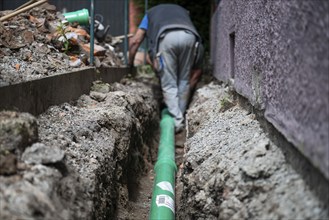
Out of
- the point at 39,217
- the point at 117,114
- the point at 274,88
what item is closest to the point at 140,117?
the point at 117,114

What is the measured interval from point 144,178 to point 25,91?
6.25 feet

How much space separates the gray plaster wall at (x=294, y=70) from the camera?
4.75 feet

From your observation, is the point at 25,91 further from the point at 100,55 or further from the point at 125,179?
the point at 100,55

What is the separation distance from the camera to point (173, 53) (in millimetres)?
5730

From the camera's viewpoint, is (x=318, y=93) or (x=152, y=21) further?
(x=152, y=21)

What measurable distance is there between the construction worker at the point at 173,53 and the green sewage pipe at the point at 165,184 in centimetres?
115

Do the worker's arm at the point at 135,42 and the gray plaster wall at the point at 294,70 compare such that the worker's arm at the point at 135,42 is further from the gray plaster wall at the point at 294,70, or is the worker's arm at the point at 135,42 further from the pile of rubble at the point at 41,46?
the gray plaster wall at the point at 294,70

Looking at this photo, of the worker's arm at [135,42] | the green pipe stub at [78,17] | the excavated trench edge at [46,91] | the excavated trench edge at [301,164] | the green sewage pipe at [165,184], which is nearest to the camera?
the excavated trench edge at [301,164]

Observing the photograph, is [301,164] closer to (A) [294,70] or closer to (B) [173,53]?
(A) [294,70]

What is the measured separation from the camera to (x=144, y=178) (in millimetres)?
4066

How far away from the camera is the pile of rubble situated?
10.4ft

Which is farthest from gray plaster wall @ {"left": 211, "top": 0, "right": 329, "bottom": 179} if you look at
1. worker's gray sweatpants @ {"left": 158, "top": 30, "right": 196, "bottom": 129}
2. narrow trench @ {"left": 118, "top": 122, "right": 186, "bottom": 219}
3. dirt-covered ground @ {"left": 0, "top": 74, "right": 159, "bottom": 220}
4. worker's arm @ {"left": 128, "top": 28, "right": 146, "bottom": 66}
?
worker's arm @ {"left": 128, "top": 28, "right": 146, "bottom": 66}

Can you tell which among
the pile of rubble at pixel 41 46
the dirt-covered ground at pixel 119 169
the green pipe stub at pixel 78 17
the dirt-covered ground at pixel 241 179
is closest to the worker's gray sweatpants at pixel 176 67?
the pile of rubble at pixel 41 46

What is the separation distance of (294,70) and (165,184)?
1.61 m
